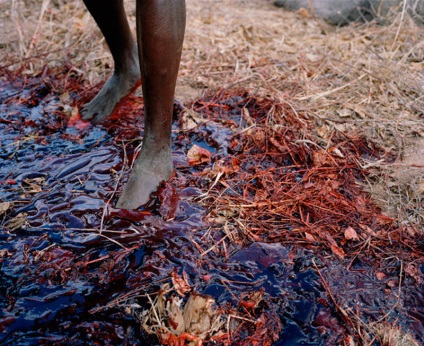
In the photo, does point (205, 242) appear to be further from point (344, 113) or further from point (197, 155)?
point (344, 113)

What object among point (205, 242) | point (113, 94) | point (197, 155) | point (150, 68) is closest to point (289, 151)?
point (197, 155)

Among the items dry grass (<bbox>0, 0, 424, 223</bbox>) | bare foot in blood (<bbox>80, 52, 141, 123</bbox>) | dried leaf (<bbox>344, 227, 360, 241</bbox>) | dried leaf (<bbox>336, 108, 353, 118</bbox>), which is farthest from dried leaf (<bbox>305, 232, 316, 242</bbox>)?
bare foot in blood (<bbox>80, 52, 141, 123</bbox>)

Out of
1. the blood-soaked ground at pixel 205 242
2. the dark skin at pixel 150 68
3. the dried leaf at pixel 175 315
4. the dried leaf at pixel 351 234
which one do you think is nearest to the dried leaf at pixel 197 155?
the blood-soaked ground at pixel 205 242

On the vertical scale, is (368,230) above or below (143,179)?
below

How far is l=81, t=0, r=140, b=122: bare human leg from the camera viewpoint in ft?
6.96

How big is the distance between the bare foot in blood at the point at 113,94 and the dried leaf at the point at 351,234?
4.55 feet

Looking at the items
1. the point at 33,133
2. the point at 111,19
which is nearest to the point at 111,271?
the point at 33,133

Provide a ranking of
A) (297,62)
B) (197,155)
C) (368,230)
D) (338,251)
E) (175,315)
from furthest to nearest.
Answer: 1. (297,62)
2. (197,155)
3. (368,230)
4. (338,251)
5. (175,315)

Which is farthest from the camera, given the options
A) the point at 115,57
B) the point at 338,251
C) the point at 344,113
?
the point at 344,113

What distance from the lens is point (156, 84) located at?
5.07ft

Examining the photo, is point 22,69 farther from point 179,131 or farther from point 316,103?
point 316,103

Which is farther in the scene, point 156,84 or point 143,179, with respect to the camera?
point 143,179

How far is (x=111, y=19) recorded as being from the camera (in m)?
2.16

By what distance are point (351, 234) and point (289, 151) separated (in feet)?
2.00
